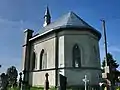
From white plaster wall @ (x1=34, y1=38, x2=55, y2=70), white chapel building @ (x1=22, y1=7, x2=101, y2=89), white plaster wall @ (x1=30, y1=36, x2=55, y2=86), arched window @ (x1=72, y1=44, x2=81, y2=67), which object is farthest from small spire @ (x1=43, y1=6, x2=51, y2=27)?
arched window @ (x1=72, y1=44, x2=81, y2=67)

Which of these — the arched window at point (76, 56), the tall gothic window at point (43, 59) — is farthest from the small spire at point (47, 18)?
the arched window at point (76, 56)

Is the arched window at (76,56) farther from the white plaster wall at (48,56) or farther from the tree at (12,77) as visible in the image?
the tree at (12,77)

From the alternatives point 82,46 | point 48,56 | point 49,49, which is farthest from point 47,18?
point 82,46

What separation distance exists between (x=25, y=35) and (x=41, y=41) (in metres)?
4.62

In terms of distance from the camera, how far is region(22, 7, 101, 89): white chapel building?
859 inches

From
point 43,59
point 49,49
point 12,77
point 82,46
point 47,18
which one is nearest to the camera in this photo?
point 82,46

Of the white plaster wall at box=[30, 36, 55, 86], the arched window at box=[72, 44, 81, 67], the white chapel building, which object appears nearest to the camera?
the white chapel building

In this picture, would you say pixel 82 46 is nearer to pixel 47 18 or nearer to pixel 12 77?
pixel 47 18

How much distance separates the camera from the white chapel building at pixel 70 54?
21.8 m

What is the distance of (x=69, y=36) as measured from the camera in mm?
23078

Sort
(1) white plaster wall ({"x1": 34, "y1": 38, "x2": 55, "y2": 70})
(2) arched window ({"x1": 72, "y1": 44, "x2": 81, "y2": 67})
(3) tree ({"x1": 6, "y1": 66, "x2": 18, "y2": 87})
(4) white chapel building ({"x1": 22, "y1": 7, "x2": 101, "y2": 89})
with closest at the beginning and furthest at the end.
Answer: (4) white chapel building ({"x1": 22, "y1": 7, "x2": 101, "y2": 89})
(2) arched window ({"x1": 72, "y1": 44, "x2": 81, "y2": 67})
(1) white plaster wall ({"x1": 34, "y1": 38, "x2": 55, "y2": 70})
(3) tree ({"x1": 6, "y1": 66, "x2": 18, "y2": 87})

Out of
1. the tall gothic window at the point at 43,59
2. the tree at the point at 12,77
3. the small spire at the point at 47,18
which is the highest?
the small spire at the point at 47,18

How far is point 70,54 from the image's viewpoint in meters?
22.5

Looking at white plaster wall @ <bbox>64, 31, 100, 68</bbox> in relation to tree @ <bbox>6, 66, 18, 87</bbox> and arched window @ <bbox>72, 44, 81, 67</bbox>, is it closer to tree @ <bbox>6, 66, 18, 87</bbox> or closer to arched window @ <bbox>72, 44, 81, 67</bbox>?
arched window @ <bbox>72, 44, 81, 67</bbox>
